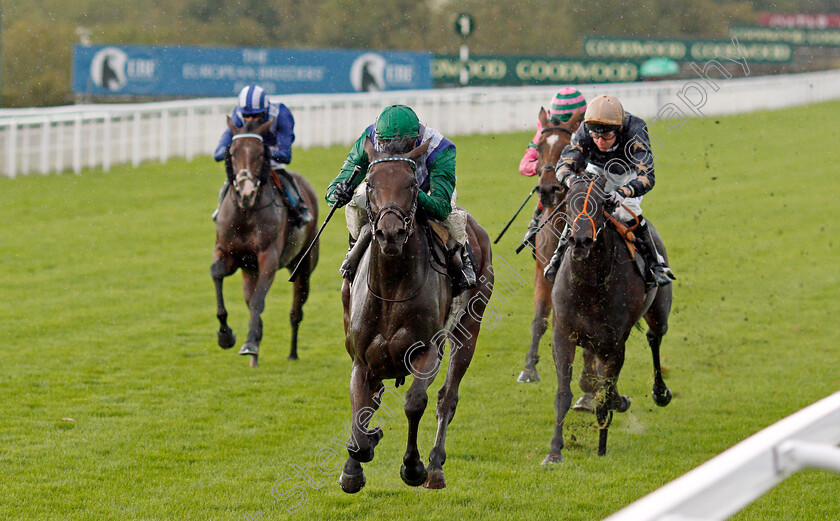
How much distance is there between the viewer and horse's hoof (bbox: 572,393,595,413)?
699cm

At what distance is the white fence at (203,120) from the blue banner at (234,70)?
3.69 m

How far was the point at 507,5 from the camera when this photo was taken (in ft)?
135

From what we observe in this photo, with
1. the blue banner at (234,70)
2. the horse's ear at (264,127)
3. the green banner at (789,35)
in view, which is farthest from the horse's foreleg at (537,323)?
the green banner at (789,35)

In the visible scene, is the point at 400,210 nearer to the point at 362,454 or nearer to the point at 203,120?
the point at 362,454

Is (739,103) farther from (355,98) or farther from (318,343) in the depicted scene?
(318,343)

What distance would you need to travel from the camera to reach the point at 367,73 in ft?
91.9

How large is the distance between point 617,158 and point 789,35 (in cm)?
4295

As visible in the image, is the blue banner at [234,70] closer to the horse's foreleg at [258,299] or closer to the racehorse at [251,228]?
the racehorse at [251,228]

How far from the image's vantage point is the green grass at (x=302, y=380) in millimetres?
5344

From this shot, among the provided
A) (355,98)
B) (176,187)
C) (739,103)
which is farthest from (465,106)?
(739,103)

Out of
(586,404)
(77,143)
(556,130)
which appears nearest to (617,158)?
(556,130)

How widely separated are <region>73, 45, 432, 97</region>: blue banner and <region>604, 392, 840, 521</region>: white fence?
84.2ft

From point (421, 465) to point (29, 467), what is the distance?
2.33 m

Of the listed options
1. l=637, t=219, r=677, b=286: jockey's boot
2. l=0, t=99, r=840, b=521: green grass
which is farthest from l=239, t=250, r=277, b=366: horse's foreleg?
l=637, t=219, r=677, b=286: jockey's boot
